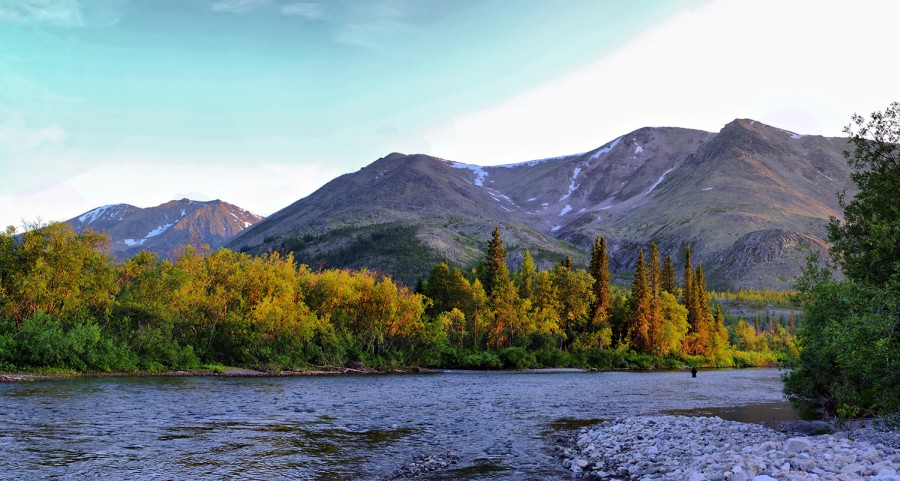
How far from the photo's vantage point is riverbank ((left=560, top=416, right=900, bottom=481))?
15648 millimetres

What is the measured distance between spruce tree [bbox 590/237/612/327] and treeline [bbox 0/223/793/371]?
32 centimetres

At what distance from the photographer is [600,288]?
125 m

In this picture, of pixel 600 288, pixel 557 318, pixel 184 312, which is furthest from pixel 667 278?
pixel 184 312

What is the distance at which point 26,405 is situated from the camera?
34438 mm

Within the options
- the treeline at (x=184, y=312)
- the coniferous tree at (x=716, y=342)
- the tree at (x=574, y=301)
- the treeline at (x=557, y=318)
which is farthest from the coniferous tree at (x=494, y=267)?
the coniferous tree at (x=716, y=342)

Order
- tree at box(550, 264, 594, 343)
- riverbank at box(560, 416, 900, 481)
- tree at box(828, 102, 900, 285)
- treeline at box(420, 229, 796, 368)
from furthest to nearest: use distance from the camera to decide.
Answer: tree at box(550, 264, 594, 343) → treeline at box(420, 229, 796, 368) → tree at box(828, 102, 900, 285) → riverbank at box(560, 416, 900, 481)

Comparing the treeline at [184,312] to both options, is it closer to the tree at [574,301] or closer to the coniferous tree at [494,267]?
the coniferous tree at [494,267]

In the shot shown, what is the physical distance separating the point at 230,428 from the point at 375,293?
60.0m

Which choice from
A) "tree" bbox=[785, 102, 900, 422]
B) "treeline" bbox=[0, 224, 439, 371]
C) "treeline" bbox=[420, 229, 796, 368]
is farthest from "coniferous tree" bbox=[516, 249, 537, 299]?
"tree" bbox=[785, 102, 900, 422]

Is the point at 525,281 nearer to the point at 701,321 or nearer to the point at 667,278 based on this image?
the point at 701,321

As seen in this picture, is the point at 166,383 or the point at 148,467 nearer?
the point at 148,467

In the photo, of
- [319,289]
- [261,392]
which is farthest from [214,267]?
[261,392]

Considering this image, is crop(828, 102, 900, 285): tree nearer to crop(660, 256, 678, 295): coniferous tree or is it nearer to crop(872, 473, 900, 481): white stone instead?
crop(872, 473, 900, 481): white stone

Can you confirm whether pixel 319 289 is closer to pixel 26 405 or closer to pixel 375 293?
pixel 375 293
